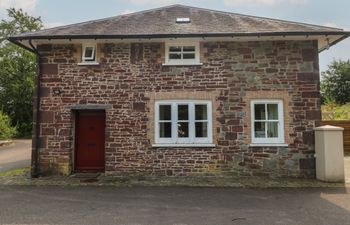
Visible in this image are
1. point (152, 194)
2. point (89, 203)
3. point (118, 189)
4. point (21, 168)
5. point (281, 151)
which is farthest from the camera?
point (21, 168)

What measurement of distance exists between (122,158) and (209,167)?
3.07m

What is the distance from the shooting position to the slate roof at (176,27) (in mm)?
9781

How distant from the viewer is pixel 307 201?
7137 mm

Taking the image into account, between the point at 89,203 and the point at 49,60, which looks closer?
the point at 89,203

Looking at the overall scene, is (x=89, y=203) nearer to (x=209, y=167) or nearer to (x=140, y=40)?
(x=209, y=167)

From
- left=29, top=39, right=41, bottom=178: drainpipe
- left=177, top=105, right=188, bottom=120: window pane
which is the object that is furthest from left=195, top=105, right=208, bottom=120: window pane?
left=29, top=39, right=41, bottom=178: drainpipe

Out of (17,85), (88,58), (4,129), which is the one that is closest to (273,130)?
(88,58)

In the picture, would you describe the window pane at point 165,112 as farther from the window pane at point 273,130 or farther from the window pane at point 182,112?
the window pane at point 273,130

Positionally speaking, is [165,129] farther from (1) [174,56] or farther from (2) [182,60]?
(1) [174,56]

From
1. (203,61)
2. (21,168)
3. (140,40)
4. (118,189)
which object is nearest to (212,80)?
(203,61)

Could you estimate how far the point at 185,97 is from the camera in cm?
1013

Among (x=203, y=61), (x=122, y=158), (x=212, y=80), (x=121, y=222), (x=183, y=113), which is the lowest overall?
(x=121, y=222)

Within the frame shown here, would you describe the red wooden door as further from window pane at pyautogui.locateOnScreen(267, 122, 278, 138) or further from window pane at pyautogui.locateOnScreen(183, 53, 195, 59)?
window pane at pyautogui.locateOnScreen(267, 122, 278, 138)

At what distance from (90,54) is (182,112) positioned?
13.1 ft
